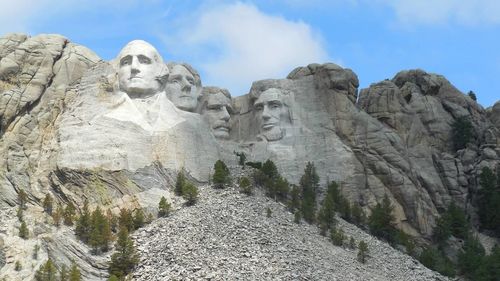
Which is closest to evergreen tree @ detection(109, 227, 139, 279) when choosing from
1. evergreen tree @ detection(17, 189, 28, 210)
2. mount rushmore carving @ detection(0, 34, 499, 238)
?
mount rushmore carving @ detection(0, 34, 499, 238)

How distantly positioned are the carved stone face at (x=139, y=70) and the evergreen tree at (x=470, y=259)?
40.4ft

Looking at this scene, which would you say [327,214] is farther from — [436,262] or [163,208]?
[163,208]

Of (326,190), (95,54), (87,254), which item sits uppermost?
(95,54)

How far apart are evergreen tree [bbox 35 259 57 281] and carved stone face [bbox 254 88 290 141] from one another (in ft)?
43.9

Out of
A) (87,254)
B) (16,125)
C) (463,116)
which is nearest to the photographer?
(87,254)

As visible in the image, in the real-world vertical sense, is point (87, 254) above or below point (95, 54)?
below

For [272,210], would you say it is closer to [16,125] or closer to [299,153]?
[299,153]

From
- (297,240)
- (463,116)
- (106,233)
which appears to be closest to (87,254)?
(106,233)

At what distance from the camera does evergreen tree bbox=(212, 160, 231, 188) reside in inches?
2254

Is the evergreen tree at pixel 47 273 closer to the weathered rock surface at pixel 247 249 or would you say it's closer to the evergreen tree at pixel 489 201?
the weathered rock surface at pixel 247 249

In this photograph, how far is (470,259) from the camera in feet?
187

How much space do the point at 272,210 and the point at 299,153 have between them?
18.3 feet

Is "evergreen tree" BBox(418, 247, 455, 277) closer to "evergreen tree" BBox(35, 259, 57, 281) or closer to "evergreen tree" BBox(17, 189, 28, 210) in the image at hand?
"evergreen tree" BBox(35, 259, 57, 281)

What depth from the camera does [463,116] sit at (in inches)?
2537
